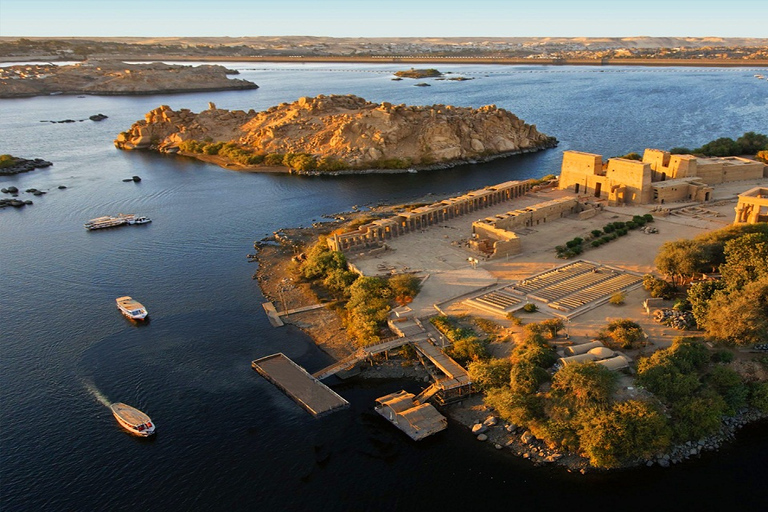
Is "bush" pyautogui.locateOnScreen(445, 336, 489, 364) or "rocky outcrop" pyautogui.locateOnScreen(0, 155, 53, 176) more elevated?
"bush" pyautogui.locateOnScreen(445, 336, 489, 364)

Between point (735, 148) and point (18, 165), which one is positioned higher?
point (735, 148)

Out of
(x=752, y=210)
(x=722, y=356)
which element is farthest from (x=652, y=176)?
(x=722, y=356)

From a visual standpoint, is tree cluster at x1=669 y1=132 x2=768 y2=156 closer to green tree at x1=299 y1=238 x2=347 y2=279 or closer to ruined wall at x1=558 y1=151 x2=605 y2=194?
ruined wall at x1=558 y1=151 x2=605 y2=194

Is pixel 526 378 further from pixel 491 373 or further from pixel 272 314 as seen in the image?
pixel 272 314

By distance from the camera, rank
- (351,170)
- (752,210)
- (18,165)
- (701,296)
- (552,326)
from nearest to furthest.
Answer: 1. (552,326)
2. (701,296)
3. (752,210)
4. (351,170)
5. (18,165)

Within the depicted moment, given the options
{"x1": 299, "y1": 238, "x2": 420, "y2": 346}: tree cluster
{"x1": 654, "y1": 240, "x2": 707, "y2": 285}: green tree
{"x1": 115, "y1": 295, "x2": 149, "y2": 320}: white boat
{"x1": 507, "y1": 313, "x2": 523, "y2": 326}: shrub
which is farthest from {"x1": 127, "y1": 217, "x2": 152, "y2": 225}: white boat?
{"x1": 654, "y1": 240, "x2": 707, "y2": 285}: green tree

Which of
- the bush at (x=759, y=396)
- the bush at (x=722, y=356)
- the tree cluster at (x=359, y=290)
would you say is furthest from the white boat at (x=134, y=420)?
the bush at (x=759, y=396)
